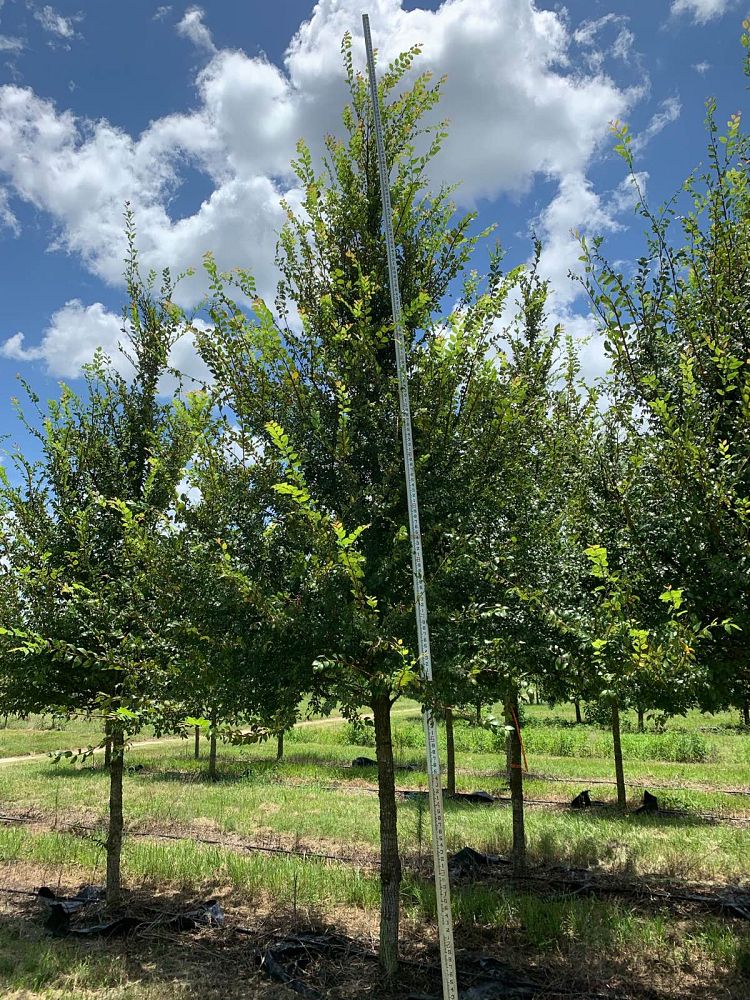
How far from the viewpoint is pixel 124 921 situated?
Answer: 24.0ft

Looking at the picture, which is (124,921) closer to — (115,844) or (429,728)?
(115,844)

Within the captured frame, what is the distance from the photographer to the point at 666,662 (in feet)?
13.1

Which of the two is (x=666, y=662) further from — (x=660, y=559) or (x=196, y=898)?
(x=196, y=898)

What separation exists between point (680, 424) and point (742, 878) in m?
7.32

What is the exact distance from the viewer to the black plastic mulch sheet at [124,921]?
23.4 feet

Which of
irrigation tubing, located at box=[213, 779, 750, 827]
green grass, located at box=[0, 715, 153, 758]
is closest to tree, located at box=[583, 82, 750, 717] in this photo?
irrigation tubing, located at box=[213, 779, 750, 827]

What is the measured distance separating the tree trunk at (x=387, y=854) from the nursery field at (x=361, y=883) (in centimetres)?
30

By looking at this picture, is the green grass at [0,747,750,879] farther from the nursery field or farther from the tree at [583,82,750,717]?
the tree at [583,82,750,717]

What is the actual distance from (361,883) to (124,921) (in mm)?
2752

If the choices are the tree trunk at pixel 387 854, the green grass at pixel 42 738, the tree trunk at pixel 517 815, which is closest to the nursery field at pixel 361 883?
the tree trunk at pixel 387 854

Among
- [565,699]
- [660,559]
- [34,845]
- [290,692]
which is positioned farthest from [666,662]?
[34,845]

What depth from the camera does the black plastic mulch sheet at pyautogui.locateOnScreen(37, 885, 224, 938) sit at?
714 cm

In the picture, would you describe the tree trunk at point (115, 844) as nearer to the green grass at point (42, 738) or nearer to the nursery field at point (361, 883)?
the nursery field at point (361, 883)

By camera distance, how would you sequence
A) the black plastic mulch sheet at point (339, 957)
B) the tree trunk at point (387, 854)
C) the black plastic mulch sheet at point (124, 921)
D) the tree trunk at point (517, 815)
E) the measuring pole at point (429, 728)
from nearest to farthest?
the measuring pole at point (429, 728) → the black plastic mulch sheet at point (339, 957) → the tree trunk at point (387, 854) → the black plastic mulch sheet at point (124, 921) → the tree trunk at point (517, 815)
